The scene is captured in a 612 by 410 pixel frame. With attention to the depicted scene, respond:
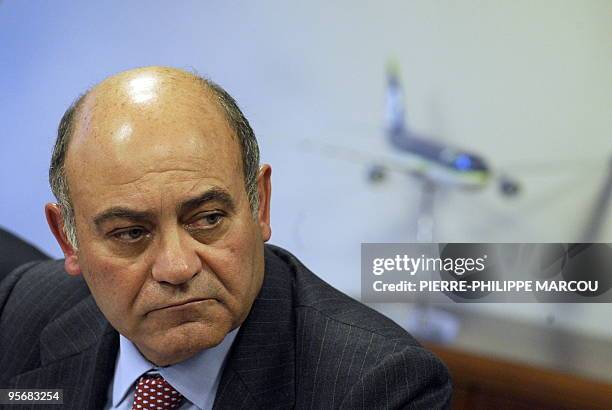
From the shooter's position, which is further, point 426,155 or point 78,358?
point 426,155

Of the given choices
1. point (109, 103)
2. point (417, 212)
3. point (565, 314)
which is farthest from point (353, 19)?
→ point (109, 103)

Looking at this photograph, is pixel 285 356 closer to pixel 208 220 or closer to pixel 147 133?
pixel 208 220

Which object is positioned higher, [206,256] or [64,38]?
[64,38]

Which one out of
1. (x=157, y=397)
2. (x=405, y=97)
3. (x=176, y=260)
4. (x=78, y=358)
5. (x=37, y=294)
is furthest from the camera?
(x=405, y=97)

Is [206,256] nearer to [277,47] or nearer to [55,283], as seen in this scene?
[55,283]

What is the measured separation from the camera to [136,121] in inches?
64.4

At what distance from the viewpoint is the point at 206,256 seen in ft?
5.40

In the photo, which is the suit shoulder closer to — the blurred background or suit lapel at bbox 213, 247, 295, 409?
suit lapel at bbox 213, 247, 295, 409

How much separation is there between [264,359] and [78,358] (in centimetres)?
48

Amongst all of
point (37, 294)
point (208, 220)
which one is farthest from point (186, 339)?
point (37, 294)

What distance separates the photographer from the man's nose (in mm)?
1603

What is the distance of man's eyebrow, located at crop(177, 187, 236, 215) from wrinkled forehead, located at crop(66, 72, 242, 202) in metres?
0.03

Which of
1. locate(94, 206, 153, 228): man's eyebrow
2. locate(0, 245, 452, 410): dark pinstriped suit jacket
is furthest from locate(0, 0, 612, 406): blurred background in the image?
locate(94, 206, 153, 228): man's eyebrow

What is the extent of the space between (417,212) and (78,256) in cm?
116
